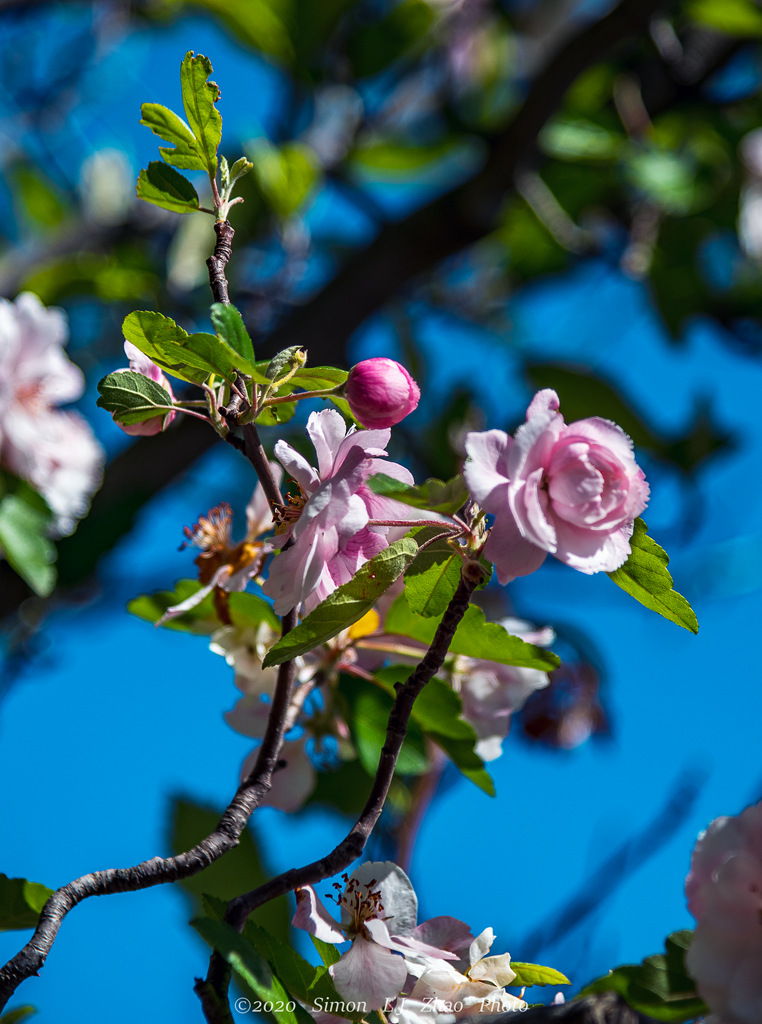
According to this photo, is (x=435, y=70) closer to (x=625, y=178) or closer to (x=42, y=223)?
(x=625, y=178)

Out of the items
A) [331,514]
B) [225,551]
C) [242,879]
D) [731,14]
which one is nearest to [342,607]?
[331,514]

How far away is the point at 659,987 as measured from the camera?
0.43 meters

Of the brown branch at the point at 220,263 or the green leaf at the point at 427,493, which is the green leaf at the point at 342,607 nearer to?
the green leaf at the point at 427,493

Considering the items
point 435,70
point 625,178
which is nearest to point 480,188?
point 625,178

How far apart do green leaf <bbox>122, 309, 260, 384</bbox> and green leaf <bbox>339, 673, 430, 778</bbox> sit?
29 cm

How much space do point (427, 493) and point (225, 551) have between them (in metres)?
0.26

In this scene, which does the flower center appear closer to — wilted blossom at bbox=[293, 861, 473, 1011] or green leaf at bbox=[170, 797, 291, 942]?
wilted blossom at bbox=[293, 861, 473, 1011]

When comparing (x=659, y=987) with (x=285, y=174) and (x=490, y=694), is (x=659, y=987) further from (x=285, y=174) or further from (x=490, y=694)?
(x=285, y=174)

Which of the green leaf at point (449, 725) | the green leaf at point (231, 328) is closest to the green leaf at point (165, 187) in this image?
the green leaf at point (231, 328)

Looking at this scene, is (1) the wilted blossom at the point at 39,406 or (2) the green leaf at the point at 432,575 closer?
(2) the green leaf at the point at 432,575

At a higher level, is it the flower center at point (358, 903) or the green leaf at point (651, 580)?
the green leaf at point (651, 580)

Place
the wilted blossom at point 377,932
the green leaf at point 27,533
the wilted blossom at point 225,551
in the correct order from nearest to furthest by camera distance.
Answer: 1. the wilted blossom at point 377,932
2. the wilted blossom at point 225,551
3. the green leaf at point 27,533

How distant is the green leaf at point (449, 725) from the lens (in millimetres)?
647

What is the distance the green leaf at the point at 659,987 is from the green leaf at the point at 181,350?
346 mm
